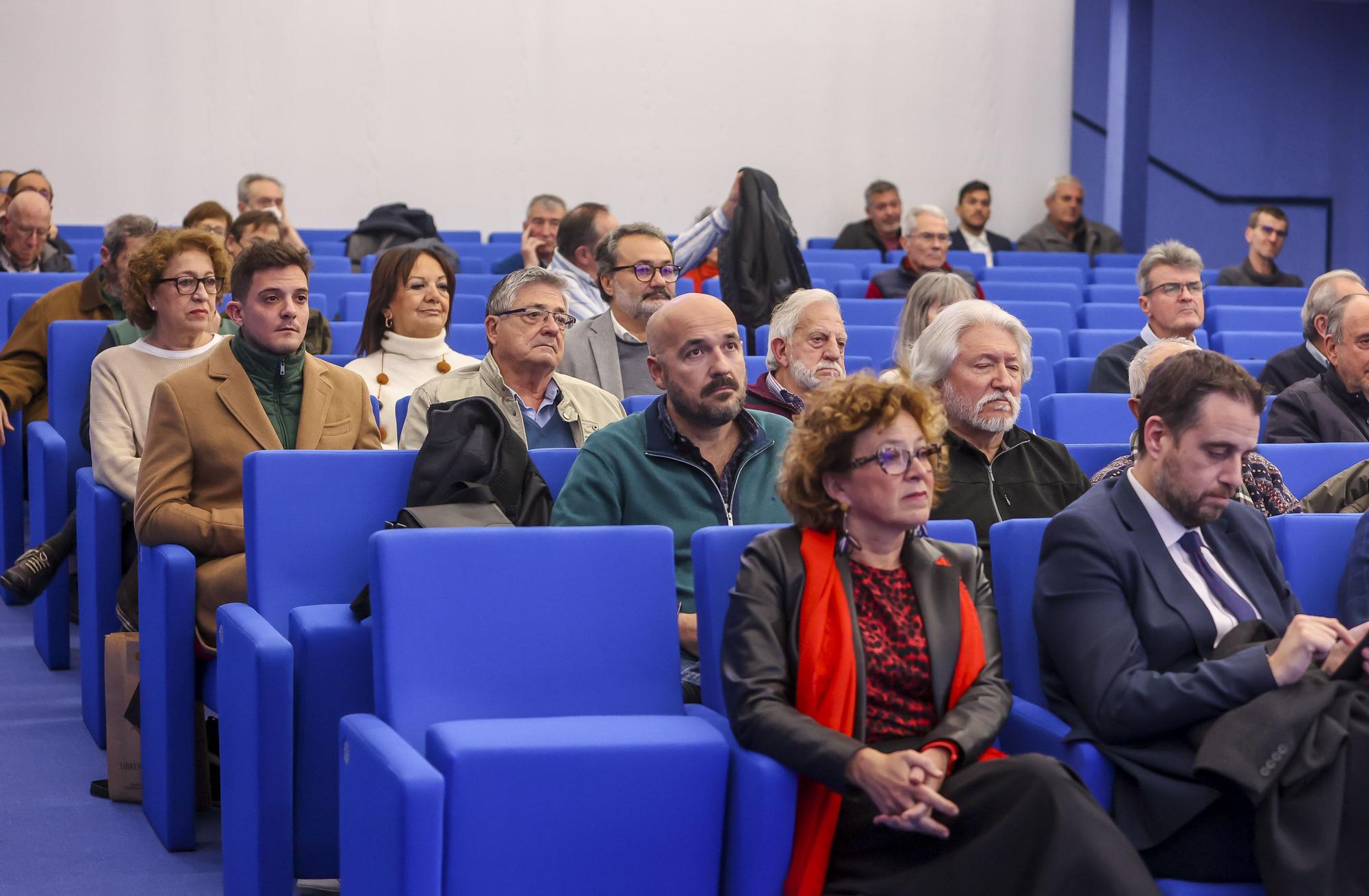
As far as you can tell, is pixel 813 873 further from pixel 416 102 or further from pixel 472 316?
pixel 416 102

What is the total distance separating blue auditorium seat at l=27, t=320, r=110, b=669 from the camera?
3.90m

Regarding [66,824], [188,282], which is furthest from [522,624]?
[188,282]

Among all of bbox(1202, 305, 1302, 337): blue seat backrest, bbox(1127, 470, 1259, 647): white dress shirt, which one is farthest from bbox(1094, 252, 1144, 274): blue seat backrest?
bbox(1127, 470, 1259, 647): white dress shirt

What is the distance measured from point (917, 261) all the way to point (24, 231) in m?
3.52

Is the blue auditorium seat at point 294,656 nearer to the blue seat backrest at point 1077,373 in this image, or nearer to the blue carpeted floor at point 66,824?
the blue carpeted floor at point 66,824

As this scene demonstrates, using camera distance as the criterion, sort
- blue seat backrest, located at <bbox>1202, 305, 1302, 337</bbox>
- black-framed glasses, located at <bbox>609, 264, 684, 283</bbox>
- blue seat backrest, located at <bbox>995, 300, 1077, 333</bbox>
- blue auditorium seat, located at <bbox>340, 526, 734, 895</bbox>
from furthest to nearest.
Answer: blue seat backrest, located at <bbox>1202, 305, 1302, 337</bbox>, blue seat backrest, located at <bbox>995, 300, 1077, 333</bbox>, black-framed glasses, located at <bbox>609, 264, 684, 283</bbox>, blue auditorium seat, located at <bbox>340, 526, 734, 895</bbox>

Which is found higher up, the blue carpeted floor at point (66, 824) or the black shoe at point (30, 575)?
the black shoe at point (30, 575)

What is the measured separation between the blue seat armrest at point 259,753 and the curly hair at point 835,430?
0.82 metres

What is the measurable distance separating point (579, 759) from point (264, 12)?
7.73 meters

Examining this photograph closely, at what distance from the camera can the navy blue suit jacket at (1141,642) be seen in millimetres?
2096

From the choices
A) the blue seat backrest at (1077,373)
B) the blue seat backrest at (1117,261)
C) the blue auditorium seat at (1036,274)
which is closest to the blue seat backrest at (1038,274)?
the blue auditorium seat at (1036,274)

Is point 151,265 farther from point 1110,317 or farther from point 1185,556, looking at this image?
point 1110,317

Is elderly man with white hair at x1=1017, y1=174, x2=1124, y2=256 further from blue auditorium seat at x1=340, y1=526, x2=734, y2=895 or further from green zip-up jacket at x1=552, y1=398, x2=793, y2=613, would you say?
blue auditorium seat at x1=340, y1=526, x2=734, y2=895

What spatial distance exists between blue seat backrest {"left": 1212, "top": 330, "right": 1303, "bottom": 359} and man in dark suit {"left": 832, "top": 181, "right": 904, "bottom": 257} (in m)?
3.67
